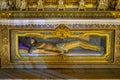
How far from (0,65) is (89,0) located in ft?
5.98

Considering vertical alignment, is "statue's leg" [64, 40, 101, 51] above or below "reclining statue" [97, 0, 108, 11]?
below

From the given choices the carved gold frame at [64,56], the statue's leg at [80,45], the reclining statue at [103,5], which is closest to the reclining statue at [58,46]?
the statue's leg at [80,45]

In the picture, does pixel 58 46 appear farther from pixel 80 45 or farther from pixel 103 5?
pixel 103 5

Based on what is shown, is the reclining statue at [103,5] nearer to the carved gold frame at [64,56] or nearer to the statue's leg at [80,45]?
the carved gold frame at [64,56]

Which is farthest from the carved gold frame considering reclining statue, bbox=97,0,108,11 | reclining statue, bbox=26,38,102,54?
reclining statue, bbox=97,0,108,11

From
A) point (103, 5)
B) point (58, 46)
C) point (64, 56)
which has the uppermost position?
point (103, 5)

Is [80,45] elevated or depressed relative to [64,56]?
elevated

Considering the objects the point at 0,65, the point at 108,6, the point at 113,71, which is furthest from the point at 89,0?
the point at 0,65

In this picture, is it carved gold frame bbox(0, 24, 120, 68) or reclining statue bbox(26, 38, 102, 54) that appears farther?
reclining statue bbox(26, 38, 102, 54)

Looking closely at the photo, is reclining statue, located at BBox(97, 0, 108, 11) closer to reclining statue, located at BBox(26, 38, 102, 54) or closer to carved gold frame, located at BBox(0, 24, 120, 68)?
carved gold frame, located at BBox(0, 24, 120, 68)

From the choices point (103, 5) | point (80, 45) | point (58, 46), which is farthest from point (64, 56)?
point (103, 5)

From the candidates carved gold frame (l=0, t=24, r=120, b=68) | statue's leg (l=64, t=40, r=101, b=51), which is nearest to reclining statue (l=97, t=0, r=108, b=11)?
carved gold frame (l=0, t=24, r=120, b=68)

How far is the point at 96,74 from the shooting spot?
14.8 ft

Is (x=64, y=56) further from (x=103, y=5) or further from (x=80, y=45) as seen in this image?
(x=103, y=5)
